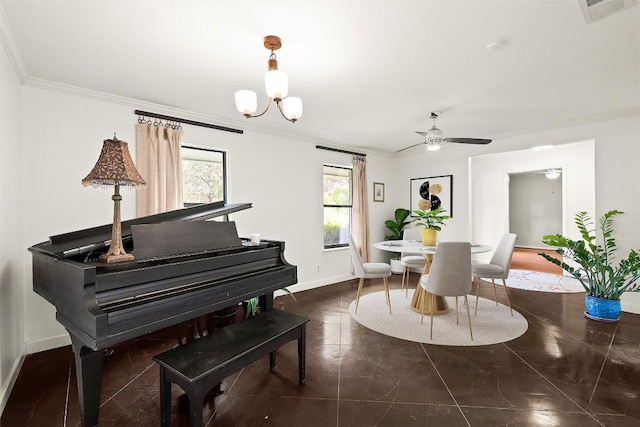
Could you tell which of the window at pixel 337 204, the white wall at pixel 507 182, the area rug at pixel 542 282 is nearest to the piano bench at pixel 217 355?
the window at pixel 337 204

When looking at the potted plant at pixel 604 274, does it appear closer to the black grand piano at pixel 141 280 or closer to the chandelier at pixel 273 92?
the chandelier at pixel 273 92

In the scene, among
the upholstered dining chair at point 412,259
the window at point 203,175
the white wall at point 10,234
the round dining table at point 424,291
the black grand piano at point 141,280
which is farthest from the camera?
the upholstered dining chair at point 412,259

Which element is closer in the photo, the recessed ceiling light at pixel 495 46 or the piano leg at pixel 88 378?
the piano leg at pixel 88 378

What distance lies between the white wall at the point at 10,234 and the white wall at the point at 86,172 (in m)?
0.15

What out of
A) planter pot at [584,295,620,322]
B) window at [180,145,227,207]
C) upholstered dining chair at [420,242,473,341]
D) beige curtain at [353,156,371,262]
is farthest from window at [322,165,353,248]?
planter pot at [584,295,620,322]

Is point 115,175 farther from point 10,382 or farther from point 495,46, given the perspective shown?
point 495,46

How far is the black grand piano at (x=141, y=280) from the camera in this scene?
1.38 meters

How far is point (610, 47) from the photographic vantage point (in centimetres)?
220

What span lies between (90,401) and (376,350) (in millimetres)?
2075

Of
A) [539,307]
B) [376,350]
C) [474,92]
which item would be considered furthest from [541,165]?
[376,350]

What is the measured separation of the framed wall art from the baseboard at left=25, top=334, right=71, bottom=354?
5.35 m

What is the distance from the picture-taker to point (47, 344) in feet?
9.00

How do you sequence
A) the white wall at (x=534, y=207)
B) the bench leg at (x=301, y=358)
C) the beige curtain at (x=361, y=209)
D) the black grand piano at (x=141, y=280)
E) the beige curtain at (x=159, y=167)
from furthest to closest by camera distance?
the white wall at (x=534, y=207), the beige curtain at (x=361, y=209), the beige curtain at (x=159, y=167), the bench leg at (x=301, y=358), the black grand piano at (x=141, y=280)


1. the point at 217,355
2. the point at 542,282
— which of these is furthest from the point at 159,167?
the point at 542,282
